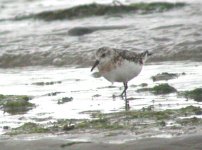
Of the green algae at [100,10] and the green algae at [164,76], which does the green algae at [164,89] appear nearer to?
the green algae at [164,76]

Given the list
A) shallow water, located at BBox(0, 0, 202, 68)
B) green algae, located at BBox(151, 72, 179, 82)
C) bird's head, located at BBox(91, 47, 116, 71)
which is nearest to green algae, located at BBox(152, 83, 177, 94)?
bird's head, located at BBox(91, 47, 116, 71)

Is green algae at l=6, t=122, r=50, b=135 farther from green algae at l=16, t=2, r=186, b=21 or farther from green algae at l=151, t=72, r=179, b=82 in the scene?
green algae at l=16, t=2, r=186, b=21

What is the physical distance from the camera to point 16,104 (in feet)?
29.0

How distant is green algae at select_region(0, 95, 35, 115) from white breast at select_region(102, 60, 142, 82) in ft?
3.77

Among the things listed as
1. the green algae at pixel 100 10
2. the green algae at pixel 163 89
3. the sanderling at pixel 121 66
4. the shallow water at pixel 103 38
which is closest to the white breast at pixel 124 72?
the sanderling at pixel 121 66

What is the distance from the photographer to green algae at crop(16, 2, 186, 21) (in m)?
16.3

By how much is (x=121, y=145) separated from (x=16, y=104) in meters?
3.05

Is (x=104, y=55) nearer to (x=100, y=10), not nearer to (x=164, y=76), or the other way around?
(x=164, y=76)

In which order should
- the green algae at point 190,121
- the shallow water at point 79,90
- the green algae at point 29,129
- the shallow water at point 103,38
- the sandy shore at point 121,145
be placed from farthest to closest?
the shallow water at point 103,38
the shallow water at point 79,90
the green algae at point 29,129
the green algae at point 190,121
the sandy shore at point 121,145

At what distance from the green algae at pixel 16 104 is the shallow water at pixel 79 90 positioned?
0.41 feet

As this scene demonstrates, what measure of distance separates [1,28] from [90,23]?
2.10 metres

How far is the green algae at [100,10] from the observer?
53.4ft

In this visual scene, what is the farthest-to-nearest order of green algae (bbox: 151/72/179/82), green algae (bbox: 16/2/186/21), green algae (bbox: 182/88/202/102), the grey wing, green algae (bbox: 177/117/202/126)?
green algae (bbox: 16/2/186/21) < green algae (bbox: 151/72/179/82) < the grey wing < green algae (bbox: 182/88/202/102) < green algae (bbox: 177/117/202/126)

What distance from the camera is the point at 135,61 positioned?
31.2 feet
